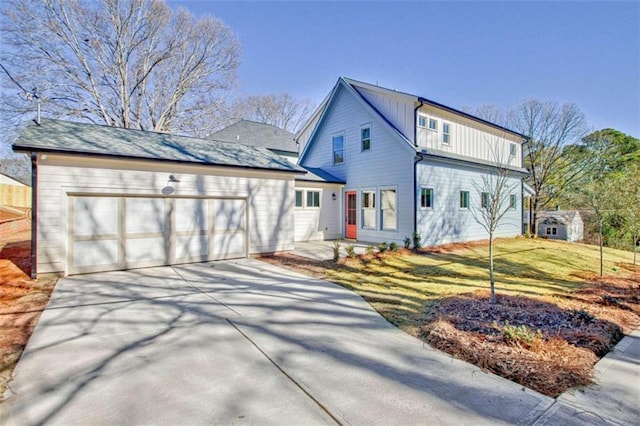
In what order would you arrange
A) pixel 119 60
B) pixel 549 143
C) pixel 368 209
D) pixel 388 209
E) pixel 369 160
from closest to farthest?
pixel 388 209 → pixel 369 160 → pixel 368 209 → pixel 119 60 → pixel 549 143

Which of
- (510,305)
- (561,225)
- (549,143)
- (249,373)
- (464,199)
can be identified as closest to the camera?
(249,373)

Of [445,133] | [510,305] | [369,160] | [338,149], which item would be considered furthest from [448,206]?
[510,305]

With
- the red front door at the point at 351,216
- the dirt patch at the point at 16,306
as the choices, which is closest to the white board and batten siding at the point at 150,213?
the dirt patch at the point at 16,306

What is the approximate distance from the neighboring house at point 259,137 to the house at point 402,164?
8.15 metres

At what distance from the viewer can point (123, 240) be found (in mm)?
8359

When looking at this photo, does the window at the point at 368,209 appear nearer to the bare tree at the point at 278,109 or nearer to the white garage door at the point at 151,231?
the white garage door at the point at 151,231

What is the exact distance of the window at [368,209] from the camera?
13905 mm

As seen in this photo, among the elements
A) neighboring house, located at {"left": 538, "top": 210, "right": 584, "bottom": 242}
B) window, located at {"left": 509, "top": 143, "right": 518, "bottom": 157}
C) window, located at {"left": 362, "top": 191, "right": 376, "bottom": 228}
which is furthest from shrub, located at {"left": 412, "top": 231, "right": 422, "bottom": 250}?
neighboring house, located at {"left": 538, "top": 210, "right": 584, "bottom": 242}

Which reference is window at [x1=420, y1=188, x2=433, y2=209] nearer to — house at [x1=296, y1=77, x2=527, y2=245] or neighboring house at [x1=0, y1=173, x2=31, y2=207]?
house at [x1=296, y1=77, x2=527, y2=245]

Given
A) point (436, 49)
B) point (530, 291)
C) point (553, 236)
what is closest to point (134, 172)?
point (530, 291)

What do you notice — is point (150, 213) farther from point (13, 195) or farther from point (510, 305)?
point (13, 195)

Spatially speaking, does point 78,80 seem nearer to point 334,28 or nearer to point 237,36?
point 237,36

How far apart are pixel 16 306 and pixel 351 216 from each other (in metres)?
11.8

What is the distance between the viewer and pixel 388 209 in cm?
1352
